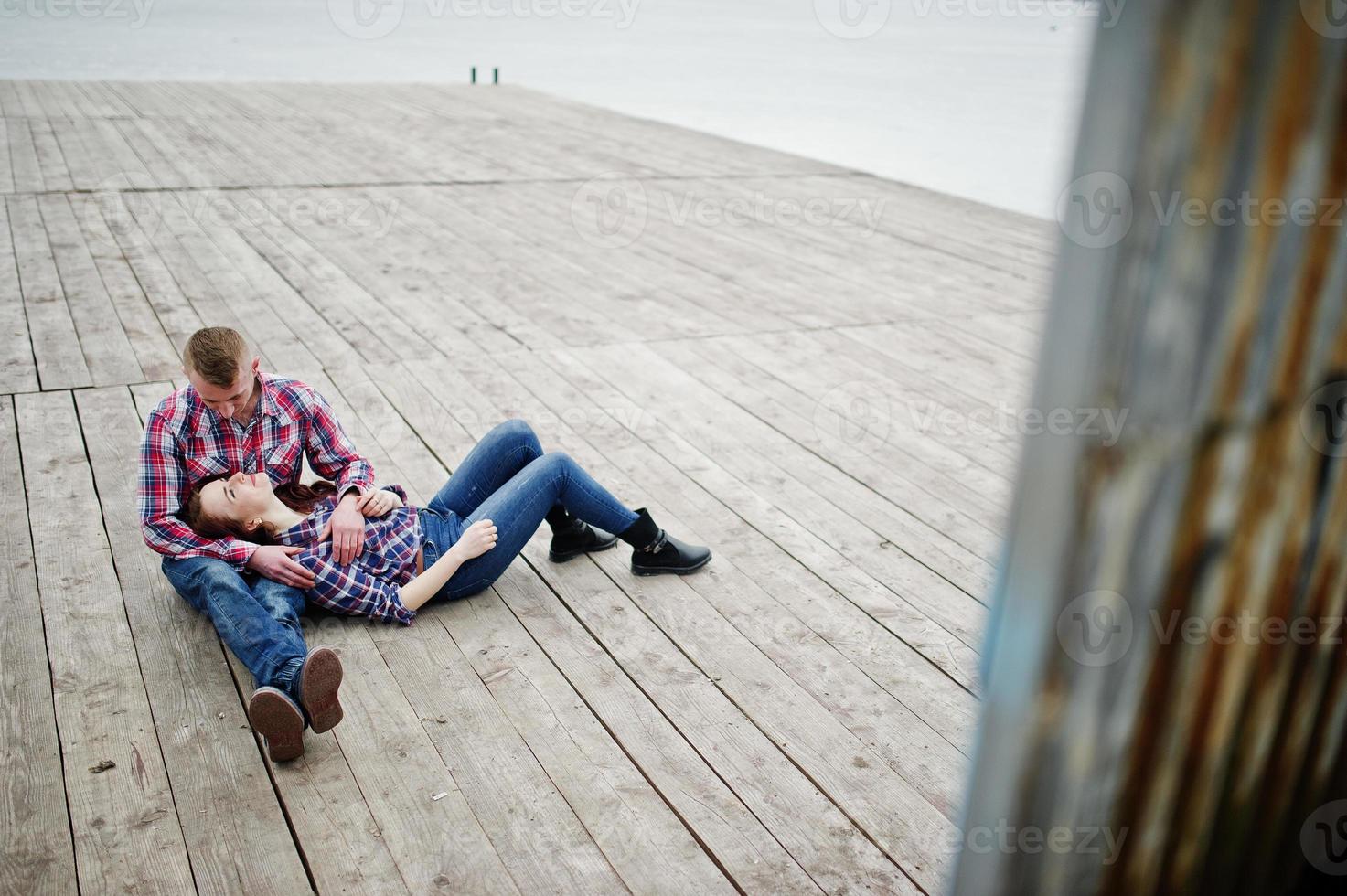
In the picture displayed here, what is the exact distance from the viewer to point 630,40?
37.1 meters

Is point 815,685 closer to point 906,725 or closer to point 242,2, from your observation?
point 906,725

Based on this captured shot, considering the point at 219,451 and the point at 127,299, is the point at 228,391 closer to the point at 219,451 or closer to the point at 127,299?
the point at 219,451

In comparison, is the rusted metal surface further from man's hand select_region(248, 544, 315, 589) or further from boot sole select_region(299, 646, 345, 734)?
man's hand select_region(248, 544, 315, 589)

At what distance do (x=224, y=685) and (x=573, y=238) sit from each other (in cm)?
480

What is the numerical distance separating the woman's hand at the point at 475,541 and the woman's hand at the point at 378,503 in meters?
0.19

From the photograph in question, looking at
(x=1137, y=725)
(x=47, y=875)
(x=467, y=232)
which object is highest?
(x=1137, y=725)

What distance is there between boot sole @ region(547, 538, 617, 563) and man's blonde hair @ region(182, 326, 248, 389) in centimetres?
103

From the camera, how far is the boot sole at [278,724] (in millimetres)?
2141

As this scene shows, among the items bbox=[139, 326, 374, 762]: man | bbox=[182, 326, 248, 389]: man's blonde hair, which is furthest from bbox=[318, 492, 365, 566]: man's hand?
bbox=[182, 326, 248, 389]: man's blonde hair

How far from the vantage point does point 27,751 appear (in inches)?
87.0

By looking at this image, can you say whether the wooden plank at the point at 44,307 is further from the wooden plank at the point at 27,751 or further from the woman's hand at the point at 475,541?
the woman's hand at the point at 475,541

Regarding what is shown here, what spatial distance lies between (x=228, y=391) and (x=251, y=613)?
0.49 m

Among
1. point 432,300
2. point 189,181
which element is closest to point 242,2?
point 189,181

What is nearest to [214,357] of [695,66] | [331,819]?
[331,819]
